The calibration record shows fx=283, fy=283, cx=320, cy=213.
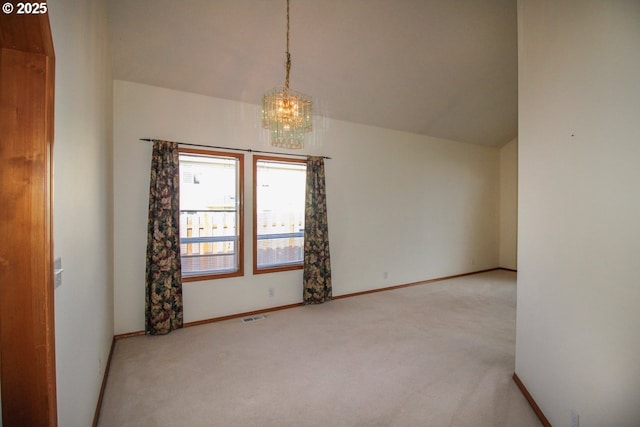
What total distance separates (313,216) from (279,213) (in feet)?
1.65

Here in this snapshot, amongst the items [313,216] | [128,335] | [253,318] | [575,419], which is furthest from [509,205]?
[128,335]

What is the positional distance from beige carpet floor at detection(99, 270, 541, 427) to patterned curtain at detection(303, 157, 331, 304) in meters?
0.36

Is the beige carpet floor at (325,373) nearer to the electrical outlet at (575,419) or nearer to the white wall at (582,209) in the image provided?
the electrical outlet at (575,419)

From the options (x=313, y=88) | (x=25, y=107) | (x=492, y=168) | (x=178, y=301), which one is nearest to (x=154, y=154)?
(x=178, y=301)

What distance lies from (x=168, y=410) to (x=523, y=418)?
2449 millimetres

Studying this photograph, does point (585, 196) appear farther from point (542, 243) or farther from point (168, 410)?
point (168, 410)

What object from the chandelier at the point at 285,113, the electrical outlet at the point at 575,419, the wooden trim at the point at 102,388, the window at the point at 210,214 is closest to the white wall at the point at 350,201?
the window at the point at 210,214

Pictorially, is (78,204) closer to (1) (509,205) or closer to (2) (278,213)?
(2) (278,213)

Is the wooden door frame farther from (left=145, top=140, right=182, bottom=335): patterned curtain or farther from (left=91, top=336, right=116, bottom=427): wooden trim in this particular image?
(left=145, top=140, right=182, bottom=335): patterned curtain

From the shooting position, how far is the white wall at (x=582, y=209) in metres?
1.27

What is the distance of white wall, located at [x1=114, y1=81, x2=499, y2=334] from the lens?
10.5ft

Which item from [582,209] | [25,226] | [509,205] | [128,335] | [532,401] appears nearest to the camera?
[25,226]

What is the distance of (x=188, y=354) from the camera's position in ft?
9.07

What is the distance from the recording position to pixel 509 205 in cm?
670
